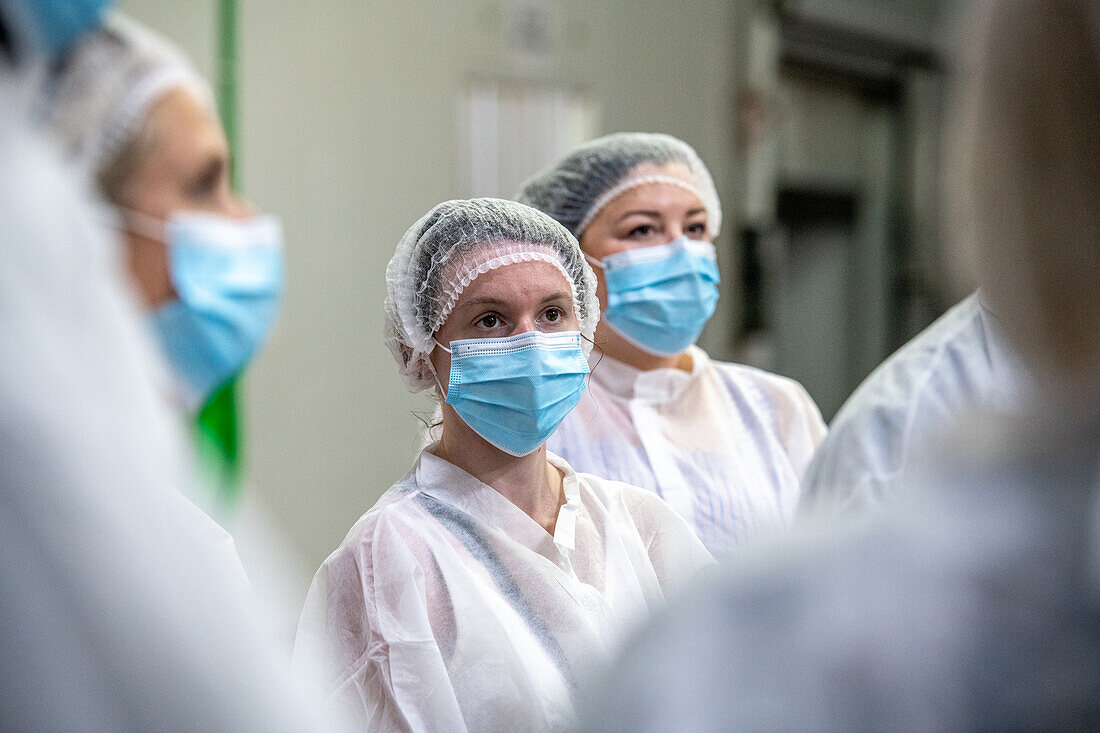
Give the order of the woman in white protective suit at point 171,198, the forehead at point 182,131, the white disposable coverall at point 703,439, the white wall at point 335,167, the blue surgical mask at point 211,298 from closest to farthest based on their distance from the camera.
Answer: the woman in white protective suit at point 171,198, the forehead at point 182,131, the blue surgical mask at point 211,298, the white disposable coverall at point 703,439, the white wall at point 335,167

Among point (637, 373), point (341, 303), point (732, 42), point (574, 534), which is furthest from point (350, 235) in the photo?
point (732, 42)

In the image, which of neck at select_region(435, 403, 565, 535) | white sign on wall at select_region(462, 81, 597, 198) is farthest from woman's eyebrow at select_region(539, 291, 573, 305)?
white sign on wall at select_region(462, 81, 597, 198)

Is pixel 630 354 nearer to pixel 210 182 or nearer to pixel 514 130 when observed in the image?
pixel 210 182

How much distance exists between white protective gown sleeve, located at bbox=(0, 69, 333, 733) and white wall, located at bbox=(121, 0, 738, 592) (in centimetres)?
212

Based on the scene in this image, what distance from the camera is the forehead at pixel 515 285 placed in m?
1.84

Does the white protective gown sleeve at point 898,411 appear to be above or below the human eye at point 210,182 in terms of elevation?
below

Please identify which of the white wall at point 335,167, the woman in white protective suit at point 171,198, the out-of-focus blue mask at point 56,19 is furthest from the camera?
the white wall at point 335,167

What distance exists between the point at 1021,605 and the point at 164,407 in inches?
24.5

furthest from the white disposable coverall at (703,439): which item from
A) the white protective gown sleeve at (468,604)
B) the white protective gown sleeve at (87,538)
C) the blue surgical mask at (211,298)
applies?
the white protective gown sleeve at (87,538)

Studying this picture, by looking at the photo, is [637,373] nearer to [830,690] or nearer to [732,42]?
[830,690]

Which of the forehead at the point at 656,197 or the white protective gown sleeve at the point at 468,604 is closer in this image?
the white protective gown sleeve at the point at 468,604

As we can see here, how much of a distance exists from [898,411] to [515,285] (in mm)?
817

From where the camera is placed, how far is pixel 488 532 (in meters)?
1.81

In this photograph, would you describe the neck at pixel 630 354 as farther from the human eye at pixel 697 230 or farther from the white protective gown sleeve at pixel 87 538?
the white protective gown sleeve at pixel 87 538
